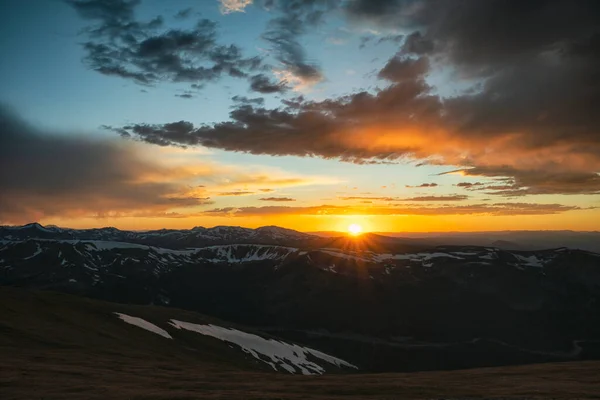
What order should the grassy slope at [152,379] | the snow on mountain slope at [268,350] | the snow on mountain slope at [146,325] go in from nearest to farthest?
the grassy slope at [152,379] < the snow on mountain slope at [146,325] < the snow on mountain slope at [268,350]

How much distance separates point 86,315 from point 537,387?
94.4m

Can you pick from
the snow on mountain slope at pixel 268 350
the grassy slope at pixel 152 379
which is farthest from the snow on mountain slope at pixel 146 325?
the grassy slope at pixel 152 379

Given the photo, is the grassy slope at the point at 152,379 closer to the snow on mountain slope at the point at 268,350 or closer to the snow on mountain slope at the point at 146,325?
the snow on mountain slope at the point at 146,325

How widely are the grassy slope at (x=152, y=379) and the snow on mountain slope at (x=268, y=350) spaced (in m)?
46.9

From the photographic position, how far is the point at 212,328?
143m

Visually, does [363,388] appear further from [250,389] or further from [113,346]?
[113,346]

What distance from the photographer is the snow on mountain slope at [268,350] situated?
127688 millimetres

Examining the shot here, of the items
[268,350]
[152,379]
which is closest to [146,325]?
[268,350]

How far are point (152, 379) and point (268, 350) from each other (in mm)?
100037

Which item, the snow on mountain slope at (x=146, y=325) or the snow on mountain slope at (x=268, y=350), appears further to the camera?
the snow on mountain slope at (x=268, y=350)

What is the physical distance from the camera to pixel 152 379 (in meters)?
45.5

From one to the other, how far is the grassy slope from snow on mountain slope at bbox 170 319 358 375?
4692 cm

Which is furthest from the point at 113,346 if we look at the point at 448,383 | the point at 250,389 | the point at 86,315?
the point at 448,383

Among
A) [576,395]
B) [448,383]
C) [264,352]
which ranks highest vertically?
[576,395]
